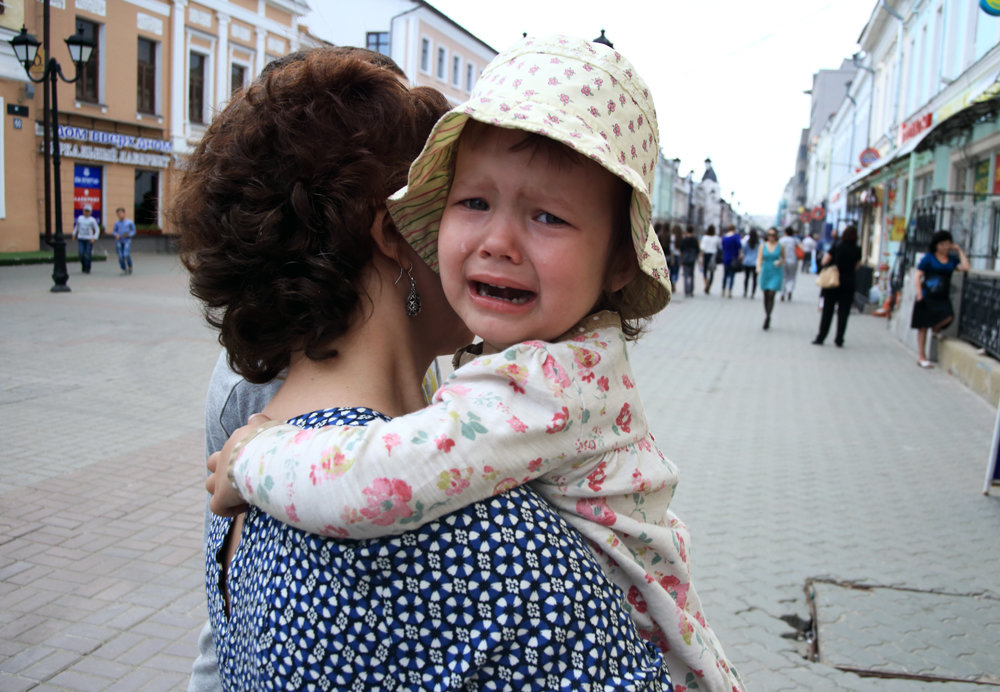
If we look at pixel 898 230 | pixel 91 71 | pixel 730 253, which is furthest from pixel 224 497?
pixel 91 71

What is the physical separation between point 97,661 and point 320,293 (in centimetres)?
311

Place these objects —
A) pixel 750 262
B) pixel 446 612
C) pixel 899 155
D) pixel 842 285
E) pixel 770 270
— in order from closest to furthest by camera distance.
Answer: pixel 446 612 < pixel 842 285 < pixel 770 270 < pixel 899 155 < pixel 750 262

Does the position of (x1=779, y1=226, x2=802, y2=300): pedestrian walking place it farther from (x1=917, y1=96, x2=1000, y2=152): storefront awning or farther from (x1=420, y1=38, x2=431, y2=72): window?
(x1=420, y1=38, x2=431, y2=72): window

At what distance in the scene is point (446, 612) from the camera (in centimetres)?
96

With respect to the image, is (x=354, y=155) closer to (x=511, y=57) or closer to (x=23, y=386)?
(x=511, y=57)

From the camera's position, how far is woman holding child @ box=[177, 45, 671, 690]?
37.9 inches

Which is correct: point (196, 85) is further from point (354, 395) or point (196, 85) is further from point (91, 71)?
point (354, 395)

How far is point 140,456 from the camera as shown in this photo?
6.34 m

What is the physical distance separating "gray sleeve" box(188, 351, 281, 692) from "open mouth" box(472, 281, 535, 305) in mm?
487

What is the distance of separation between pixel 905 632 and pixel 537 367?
147 inches

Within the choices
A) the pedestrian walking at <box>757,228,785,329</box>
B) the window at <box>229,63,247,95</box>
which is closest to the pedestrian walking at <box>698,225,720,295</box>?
the pedestrian walking at <box>757,228,785,329</box>

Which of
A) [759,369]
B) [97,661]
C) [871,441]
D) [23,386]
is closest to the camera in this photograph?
[97,661]

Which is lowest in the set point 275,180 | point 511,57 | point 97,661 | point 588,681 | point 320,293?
point 97,661

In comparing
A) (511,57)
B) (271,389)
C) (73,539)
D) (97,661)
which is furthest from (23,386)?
(511,57)
